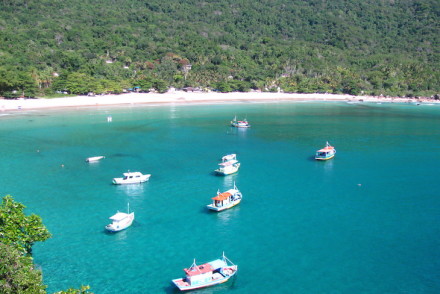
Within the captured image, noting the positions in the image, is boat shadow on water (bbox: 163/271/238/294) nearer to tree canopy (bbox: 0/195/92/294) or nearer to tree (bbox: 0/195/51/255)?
tree canopy (bbox: 0/195/92/294)

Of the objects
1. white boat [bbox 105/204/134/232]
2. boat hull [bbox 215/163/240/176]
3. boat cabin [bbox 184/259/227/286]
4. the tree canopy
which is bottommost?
boat cabin [bbox 184/259/227/286]

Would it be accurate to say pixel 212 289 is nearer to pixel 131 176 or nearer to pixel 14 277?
pixel 14 277

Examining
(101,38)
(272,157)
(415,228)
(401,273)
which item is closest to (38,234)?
(401,273)

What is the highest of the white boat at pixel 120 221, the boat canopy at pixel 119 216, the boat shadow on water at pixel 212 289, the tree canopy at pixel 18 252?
the tree canopy at pixel 18 252

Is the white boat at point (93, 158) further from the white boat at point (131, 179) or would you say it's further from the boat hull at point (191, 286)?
the boat hull at point (191, 286)

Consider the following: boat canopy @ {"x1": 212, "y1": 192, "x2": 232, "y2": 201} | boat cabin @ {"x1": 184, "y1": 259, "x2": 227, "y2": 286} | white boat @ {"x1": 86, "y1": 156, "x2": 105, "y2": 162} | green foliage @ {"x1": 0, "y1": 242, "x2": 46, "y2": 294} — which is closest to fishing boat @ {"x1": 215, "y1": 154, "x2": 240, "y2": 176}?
boat canopy @ {"x1": 212, "y1": 192, "x2": 232, "y2": 201}

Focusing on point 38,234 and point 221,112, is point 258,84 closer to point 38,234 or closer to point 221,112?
A: point 221,112

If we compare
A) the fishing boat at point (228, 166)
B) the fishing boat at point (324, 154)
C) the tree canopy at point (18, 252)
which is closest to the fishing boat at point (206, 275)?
the tree canopy at point (18, 252)
